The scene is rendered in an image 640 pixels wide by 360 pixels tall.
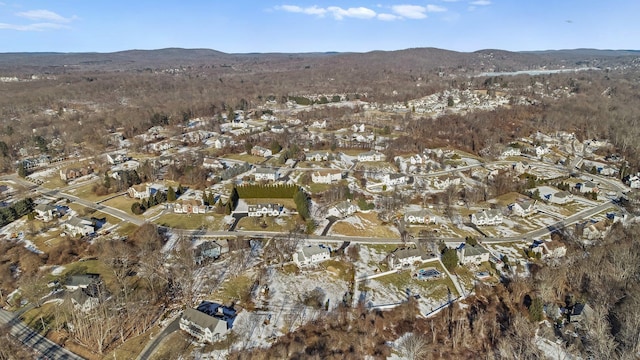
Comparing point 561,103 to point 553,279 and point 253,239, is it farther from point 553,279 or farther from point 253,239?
point 253,239

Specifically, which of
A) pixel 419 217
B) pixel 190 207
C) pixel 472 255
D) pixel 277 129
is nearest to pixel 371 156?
pixel 419 217

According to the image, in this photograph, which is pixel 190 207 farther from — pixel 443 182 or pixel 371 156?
pixel 443 182

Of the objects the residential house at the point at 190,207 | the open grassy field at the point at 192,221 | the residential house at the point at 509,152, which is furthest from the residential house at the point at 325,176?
the residential house at the point at 509,152

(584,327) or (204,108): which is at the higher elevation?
(204,108)

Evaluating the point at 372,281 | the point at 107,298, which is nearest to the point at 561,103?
the point at 372,281

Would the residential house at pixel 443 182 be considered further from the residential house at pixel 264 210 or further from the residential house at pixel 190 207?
the residential house at pixel 190 207

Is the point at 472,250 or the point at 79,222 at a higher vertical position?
the point at 79,222
